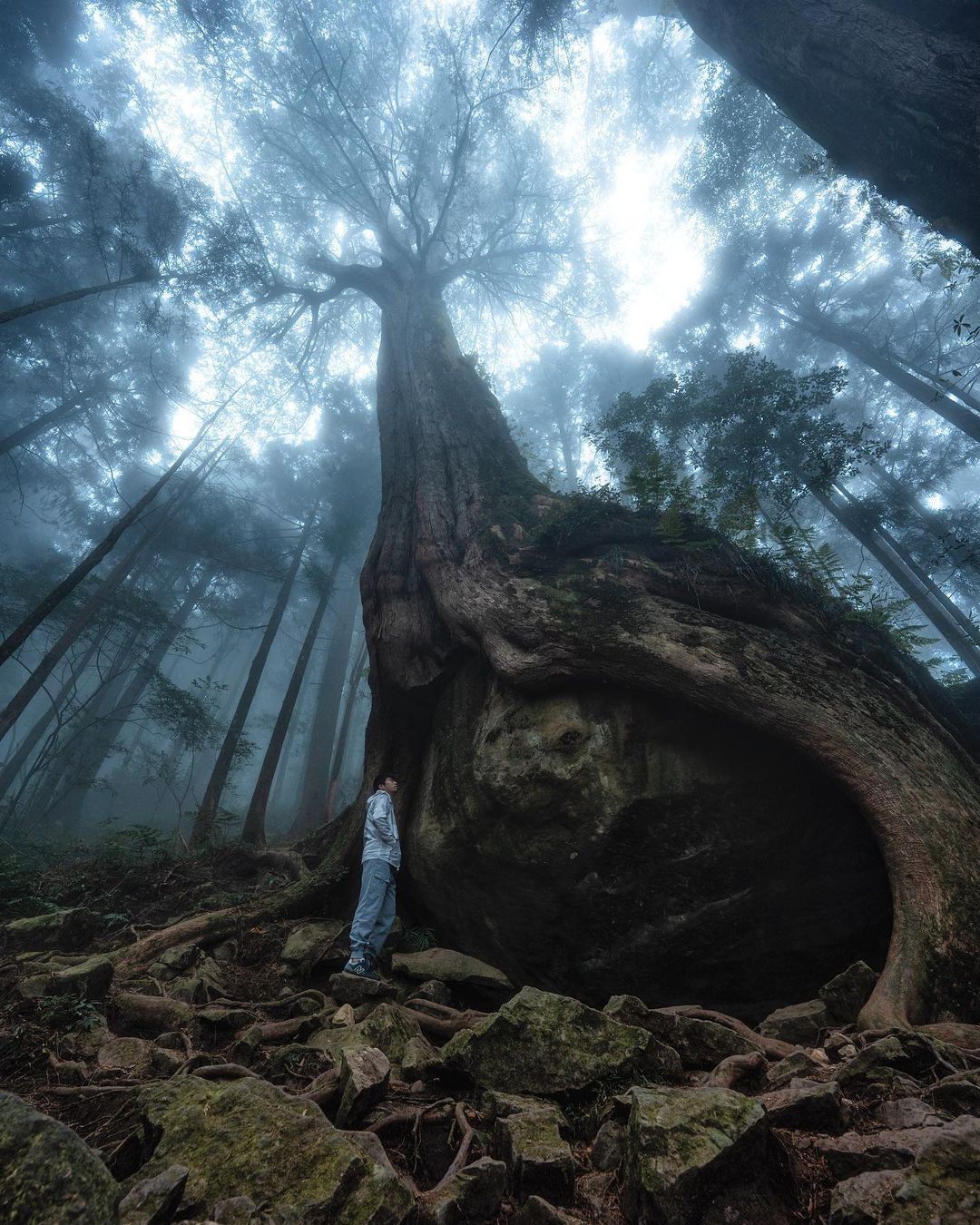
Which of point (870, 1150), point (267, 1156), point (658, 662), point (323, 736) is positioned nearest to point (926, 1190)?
point (870, 1150)

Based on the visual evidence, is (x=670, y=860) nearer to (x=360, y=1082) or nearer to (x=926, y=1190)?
(x=360, y=1082)

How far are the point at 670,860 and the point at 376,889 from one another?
2.70 meters

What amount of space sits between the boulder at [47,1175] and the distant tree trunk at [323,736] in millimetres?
14243

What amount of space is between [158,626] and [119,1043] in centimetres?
1318

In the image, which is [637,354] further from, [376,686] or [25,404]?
[25,404]

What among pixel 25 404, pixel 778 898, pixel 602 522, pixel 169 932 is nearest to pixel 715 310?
pixel 602 522

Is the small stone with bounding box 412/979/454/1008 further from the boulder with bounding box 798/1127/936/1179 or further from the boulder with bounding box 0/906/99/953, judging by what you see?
the boulder with bounding box 0/906/99/953

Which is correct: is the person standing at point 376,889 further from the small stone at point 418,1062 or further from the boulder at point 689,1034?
the boulder at point 689,1034

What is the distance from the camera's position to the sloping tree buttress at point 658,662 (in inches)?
131

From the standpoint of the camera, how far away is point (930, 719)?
4.35 m

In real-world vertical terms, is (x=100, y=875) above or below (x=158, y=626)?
below

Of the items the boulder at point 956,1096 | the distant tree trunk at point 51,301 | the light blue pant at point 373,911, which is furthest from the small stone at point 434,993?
the distant tree trunk at point 51,301

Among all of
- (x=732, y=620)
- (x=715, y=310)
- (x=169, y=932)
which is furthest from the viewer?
(x=715, y=310)

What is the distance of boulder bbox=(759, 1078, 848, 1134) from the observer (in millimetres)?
1682
